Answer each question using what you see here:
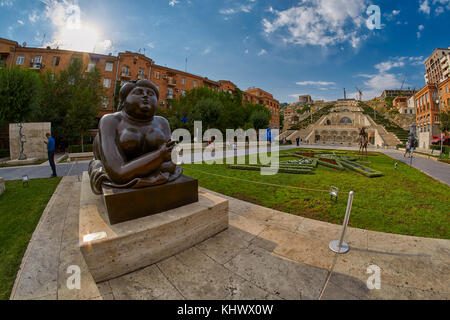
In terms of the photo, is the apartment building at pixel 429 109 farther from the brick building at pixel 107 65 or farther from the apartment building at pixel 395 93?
the apartment building at pixel 395 93

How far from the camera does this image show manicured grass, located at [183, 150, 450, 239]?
392 cm

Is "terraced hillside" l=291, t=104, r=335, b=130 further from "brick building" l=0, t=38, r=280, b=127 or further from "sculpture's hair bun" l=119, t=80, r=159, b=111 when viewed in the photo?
"sculpture's hair bun" l=119, t=80, r=159, b=111

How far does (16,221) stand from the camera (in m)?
3.85

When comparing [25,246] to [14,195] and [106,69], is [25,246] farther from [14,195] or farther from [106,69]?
[106,69]

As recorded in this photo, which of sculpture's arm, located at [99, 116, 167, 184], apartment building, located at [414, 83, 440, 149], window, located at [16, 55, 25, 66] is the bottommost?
sculpture's arm, located at [99, 116, 167, 184]

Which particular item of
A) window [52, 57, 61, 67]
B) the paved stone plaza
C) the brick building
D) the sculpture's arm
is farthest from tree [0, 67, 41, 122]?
the sculpture's arm

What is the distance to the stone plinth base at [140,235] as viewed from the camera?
7.13 feet

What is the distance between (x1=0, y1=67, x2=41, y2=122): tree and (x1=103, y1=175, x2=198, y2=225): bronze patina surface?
74.0 ft

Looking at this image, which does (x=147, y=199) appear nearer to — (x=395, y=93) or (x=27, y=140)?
(x=27, y=140)

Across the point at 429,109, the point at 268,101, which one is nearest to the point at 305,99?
the point at 268,101

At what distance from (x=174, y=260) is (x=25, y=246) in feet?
8.18

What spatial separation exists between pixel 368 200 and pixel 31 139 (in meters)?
23.3

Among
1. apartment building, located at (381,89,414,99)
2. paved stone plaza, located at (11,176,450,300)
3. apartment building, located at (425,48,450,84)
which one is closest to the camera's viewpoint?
paved stone plaza, located at (11,176,450,300)
